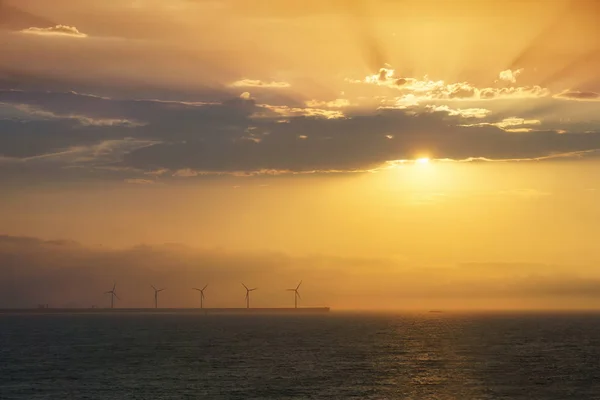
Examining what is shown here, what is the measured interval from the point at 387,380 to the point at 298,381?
15845mm

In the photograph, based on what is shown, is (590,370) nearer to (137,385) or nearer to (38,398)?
(137,385)

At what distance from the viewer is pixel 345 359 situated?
177000 mm

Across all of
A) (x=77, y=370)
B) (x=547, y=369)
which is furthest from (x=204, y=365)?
(x=547, y=369)

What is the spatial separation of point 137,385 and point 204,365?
33.2m

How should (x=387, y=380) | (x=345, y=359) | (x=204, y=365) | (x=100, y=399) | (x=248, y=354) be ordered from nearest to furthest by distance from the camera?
1. (x=100, y=399)
2. (x=387, y=380)
3. (x=204, y=365)
4. (x=345, y=359)
5. (x=248, y=354)

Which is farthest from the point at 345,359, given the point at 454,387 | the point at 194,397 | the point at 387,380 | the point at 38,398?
the point at 38,398

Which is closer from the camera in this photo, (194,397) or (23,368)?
(194,397)

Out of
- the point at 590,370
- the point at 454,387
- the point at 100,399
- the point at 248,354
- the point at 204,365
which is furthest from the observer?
the point at 248,354

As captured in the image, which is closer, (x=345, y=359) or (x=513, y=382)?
(x=513, y=382)

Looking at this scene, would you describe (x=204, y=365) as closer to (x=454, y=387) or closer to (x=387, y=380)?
(x=387, y=380)

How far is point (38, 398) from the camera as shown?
11619 centimetres

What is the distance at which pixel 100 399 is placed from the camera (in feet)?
377

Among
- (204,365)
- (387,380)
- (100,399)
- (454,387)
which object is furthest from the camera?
(204,365)

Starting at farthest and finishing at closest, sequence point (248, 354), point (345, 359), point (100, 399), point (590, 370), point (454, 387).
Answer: point (248, 354), point (345, 359), point (590, 370), point (454, 387), point (100, 399)
